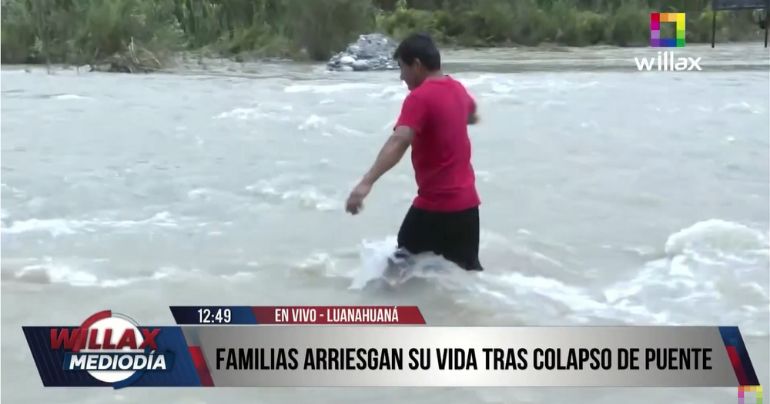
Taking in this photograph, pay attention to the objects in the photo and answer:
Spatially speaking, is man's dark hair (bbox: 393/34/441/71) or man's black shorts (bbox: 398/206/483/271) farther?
man's black shorts (bbox: 398/206/483/271)

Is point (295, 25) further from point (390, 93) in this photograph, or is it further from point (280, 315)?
point (280, 315)

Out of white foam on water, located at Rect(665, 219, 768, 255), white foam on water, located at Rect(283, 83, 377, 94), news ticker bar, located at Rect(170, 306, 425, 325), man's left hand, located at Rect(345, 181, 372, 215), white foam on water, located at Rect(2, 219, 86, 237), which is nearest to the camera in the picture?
news ticker bar, located at Rect(170, 306, 425, 325)

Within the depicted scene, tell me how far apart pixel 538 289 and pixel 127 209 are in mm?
1782

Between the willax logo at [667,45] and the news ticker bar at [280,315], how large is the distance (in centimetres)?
257

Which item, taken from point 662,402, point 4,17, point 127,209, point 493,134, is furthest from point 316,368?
point 4,17

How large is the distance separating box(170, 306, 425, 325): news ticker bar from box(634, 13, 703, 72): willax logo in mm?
2571

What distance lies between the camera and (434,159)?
283 cm

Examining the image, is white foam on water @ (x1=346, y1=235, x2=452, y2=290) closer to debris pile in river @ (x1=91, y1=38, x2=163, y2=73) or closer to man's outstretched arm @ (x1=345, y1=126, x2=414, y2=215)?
man's outstretched arm @ (x1=345, y1=126, x2=414, y2=215)

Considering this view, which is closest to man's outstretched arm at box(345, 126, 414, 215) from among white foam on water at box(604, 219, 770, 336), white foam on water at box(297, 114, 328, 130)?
white foam on water at box(604, 219, 770, 336)

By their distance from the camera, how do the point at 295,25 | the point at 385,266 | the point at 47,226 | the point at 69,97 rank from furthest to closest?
the point at 69,97 → the point at 295,25 → the point at 47,226 → the point at 385,266

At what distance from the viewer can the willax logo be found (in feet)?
15.2

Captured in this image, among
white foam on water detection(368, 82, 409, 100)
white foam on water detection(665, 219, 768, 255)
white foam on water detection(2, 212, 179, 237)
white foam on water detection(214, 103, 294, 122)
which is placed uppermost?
white foam on water detection(368, 82, 409, 100)

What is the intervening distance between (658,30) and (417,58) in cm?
246

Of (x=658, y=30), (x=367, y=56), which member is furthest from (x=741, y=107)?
(x=367, y=56)
